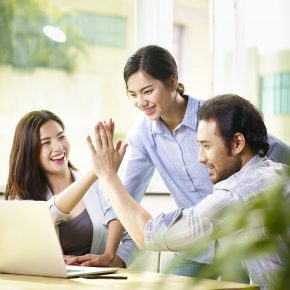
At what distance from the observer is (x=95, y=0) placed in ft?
12.7

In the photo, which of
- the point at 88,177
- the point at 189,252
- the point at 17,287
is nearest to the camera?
the point at 189,252

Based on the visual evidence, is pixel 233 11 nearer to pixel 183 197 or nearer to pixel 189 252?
pixel 183 197

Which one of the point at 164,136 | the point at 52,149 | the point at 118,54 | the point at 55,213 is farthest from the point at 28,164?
the point at 118,54

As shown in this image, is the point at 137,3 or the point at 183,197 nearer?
the point at 183,197

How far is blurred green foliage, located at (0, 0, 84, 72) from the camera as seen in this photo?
3664 millimetres

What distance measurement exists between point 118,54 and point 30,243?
2108 millimetres

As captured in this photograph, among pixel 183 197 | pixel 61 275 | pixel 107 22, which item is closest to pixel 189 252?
pixel 61 275

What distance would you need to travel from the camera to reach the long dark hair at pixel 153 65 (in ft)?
8.46

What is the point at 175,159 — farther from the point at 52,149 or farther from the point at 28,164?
the point at 28,164

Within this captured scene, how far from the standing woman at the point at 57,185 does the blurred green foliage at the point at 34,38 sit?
89cm

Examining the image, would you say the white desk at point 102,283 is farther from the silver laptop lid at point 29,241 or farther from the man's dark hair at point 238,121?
the man's dark hair at point 238,121

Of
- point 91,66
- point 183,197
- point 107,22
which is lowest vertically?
point 183,197

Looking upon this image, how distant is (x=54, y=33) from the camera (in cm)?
379

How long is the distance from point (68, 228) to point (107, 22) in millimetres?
1615
